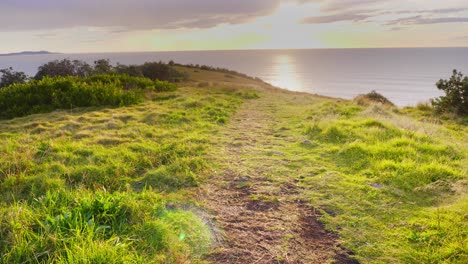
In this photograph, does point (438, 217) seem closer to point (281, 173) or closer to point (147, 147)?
point (281, 173)

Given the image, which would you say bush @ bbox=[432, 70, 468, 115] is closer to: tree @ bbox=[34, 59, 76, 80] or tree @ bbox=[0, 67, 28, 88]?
tree @ bbox=[34, 59, 76, 80]

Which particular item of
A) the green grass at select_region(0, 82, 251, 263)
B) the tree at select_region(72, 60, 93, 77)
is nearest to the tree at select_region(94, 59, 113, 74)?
the tree at select_region(72, 60, 93, 77)

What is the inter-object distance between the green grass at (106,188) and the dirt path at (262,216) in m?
0.36

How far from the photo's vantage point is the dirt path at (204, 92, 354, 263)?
3568 mm

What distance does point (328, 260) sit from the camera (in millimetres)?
3488

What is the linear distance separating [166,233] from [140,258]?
64 cm

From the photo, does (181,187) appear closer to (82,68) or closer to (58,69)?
(58,69)

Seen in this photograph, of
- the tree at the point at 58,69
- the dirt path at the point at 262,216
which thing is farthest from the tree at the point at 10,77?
the dirt path at the point at 262,216

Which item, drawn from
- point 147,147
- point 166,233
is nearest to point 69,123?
point 147,147

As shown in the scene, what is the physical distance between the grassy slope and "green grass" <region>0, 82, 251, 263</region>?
2cm

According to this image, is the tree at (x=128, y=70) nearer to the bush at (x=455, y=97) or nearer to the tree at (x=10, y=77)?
the tree at (x=10, y=77)

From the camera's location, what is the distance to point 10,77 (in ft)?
75.2

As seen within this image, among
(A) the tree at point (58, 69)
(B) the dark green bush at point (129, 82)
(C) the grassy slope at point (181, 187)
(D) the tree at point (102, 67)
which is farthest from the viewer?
(D) the tree at point (102, 67)

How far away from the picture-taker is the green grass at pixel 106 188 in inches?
120
